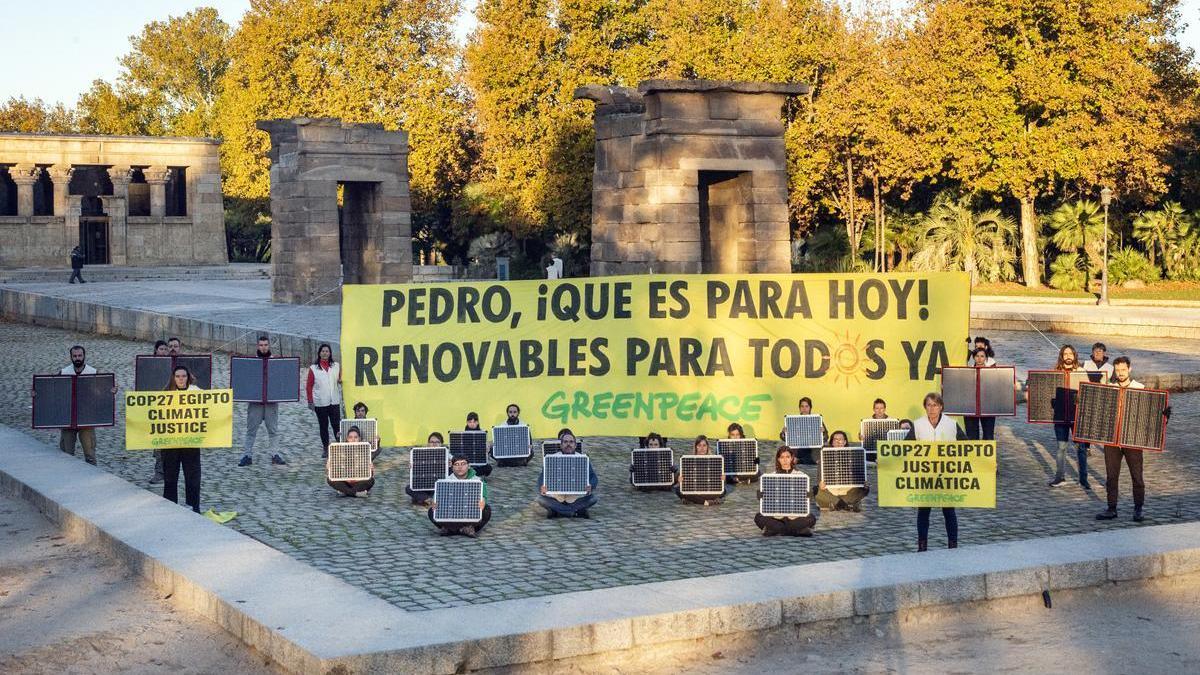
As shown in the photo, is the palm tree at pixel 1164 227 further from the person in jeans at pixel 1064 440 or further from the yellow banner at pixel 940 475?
the yellow banner at pixel 940 475

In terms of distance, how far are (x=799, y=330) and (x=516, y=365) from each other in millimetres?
3560

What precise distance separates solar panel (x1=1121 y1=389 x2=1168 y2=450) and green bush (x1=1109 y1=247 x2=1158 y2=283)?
38.3 meters

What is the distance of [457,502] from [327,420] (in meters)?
5.70

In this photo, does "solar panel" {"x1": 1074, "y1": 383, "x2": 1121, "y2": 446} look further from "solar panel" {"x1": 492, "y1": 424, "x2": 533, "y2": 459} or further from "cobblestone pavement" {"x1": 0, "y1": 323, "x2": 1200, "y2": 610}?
"solar panel" {"x1": 492, "y1": 424, "x2": 533, "y2": 459}

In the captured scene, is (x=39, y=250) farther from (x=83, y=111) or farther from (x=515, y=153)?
Answer: (x=83, y=111)

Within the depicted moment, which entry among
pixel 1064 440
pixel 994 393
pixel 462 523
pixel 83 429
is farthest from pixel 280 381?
pixel 1064 440

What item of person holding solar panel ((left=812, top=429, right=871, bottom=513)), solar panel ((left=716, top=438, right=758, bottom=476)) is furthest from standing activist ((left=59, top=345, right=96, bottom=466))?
person holding solar panel ((left=812, top=429, right=871, bottom=513))

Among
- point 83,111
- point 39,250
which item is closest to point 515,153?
point 39,250

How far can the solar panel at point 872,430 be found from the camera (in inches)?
687

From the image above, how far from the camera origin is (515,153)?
205ft

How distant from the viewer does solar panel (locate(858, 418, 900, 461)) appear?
57.2ft

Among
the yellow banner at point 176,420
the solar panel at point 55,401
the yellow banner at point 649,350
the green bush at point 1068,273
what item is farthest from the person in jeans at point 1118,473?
the green bush at point 1068,273

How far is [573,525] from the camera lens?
50.5ft

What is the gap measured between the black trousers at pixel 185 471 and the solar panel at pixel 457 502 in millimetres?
3125
